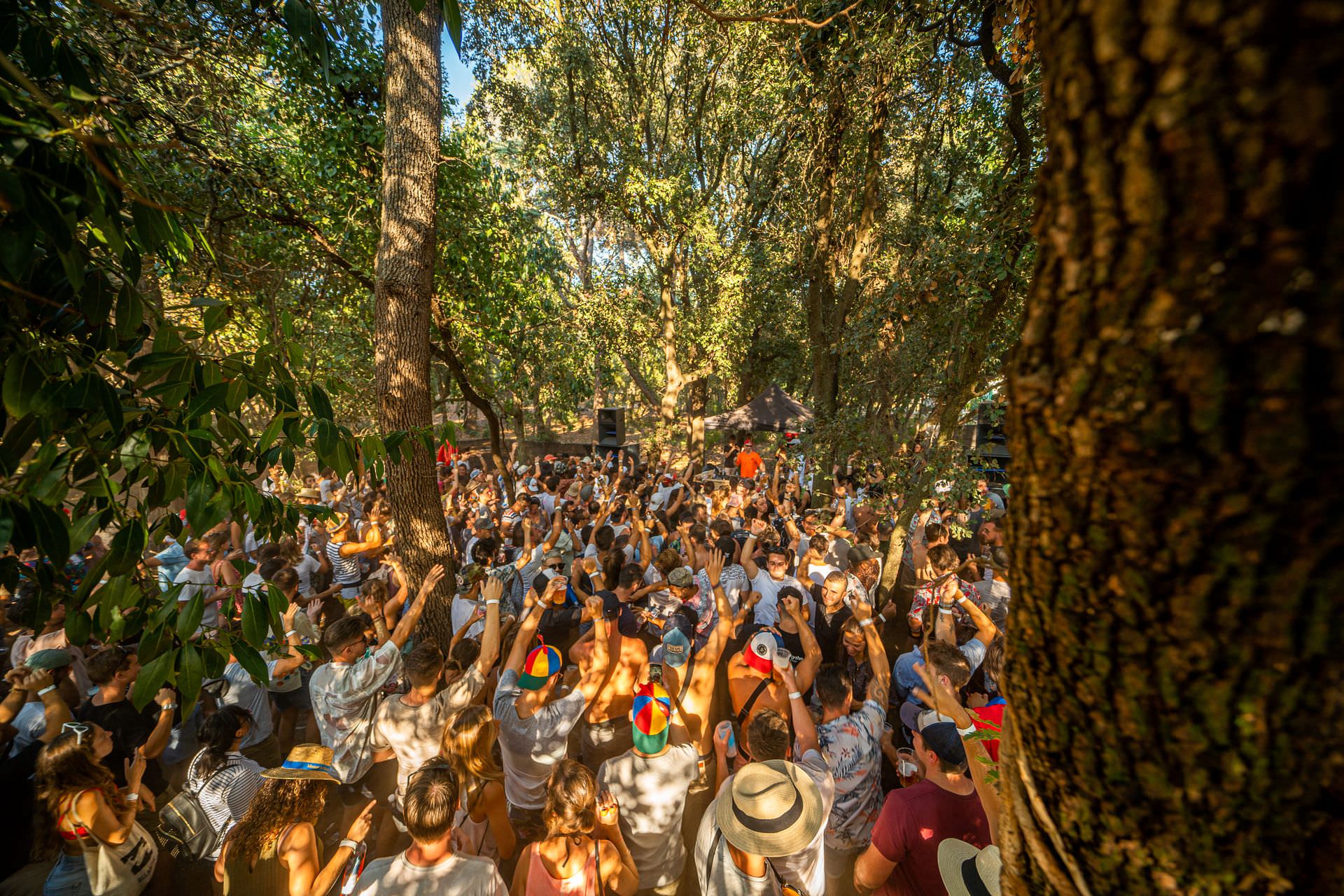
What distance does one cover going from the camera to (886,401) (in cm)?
779

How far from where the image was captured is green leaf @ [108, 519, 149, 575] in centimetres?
121

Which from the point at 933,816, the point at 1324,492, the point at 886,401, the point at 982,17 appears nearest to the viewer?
the point at 1324,492

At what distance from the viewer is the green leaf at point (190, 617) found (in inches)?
50.6

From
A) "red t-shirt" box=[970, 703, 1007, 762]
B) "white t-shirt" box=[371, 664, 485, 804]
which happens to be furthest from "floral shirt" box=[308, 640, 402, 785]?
"red t-shirt" box=[970, 703, 1007, 762]

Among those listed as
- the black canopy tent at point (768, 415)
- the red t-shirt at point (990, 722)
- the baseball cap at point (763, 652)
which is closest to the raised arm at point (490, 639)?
the baseball cap at point (763, 652)

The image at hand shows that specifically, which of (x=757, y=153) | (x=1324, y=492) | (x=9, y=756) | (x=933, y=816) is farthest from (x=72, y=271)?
(x=757, y=153)

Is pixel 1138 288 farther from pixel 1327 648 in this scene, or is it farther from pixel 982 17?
pixel 982 17

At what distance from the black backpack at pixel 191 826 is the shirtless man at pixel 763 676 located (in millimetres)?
3325

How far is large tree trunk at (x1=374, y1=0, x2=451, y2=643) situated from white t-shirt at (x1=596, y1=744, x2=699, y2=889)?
8.97ft

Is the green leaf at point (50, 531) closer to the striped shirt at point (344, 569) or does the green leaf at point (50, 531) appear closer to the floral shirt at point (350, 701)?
the floral shirt at point (350, 701)

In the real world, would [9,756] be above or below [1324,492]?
below

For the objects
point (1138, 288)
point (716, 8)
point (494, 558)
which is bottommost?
point (494, 558)

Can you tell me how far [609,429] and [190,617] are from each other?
15919 millimetres

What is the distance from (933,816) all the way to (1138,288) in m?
2.84
